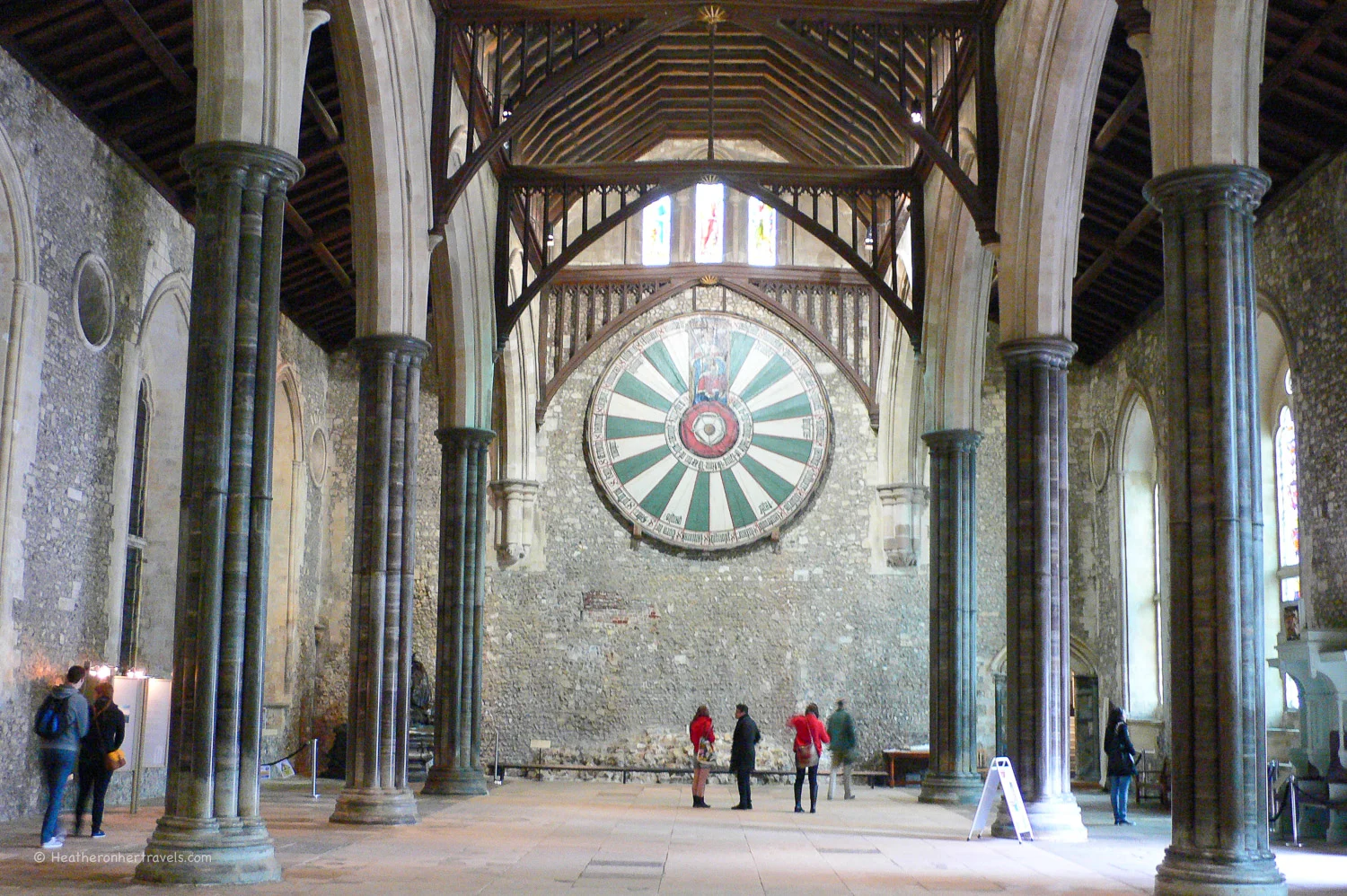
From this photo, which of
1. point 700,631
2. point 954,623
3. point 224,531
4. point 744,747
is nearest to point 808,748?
point 744,747

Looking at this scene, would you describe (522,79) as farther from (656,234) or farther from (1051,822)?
(1051,822)

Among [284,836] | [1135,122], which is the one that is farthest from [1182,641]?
[1135,122]

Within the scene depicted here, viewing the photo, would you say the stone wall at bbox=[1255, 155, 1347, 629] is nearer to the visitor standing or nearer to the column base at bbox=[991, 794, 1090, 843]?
the column base at bbox=[991, 794, 1090, 843]

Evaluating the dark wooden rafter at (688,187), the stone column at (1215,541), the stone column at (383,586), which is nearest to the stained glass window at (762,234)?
the dark wooden rafter at (688,187)

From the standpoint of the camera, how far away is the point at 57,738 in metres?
8.22

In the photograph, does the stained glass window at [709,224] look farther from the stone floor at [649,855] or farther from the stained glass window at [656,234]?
the stone floor at [649,855]

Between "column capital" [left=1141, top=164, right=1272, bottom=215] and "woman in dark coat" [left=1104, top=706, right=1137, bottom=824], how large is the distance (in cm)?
517

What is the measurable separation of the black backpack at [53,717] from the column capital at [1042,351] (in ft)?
23.6

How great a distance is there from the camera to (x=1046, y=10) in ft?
34.6

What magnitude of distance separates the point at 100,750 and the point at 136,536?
4.87m

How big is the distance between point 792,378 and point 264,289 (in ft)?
37.8

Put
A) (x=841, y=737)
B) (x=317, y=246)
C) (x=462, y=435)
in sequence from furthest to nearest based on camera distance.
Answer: (x=317, y=246) → (x=462, y=435) → (x=841, y=737)

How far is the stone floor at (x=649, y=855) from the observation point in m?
7.26

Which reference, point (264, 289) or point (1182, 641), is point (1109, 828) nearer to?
point (1182, 641)
